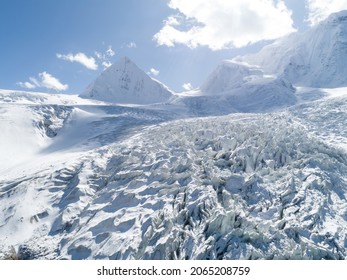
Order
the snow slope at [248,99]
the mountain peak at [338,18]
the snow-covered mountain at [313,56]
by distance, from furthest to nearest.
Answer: the mountain peak at [338,18], the snow-covered mountain at [313,56], the snow slope at [248,99]

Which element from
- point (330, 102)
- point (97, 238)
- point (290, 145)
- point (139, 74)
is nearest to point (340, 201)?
point (290, 145)

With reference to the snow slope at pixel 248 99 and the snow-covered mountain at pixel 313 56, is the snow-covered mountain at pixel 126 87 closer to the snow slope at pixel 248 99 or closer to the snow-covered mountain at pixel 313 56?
the snow slope at pixel 248 99

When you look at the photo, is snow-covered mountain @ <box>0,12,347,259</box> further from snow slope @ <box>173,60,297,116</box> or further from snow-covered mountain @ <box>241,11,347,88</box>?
snow-covered mountain @ <box>241,11,347,88</box>

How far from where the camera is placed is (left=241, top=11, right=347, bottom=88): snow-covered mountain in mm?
126125

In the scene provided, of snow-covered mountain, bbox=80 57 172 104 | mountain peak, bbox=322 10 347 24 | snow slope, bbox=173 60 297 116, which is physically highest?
mountain peak, bbox=322 10 347 24

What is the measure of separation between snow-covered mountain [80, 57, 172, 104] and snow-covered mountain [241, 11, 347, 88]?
51405mm

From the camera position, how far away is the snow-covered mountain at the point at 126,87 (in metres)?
127

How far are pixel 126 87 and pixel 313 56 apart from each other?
79.4m

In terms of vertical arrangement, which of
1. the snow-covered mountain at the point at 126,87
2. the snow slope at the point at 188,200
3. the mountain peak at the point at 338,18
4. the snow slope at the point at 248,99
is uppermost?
the mountain peak at the point at 338,18

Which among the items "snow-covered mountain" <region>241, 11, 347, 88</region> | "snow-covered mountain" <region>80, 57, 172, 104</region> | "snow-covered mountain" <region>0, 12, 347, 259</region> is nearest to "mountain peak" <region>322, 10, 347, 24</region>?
"snow-covered mountain" <region>241, 11, 347, 88</region>

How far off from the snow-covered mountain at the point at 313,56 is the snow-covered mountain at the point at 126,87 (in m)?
51.4

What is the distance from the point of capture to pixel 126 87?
134250 millimetres

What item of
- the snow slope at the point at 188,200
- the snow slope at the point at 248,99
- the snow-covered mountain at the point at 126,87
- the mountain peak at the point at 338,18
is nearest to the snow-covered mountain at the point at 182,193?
the snow slope at the point at 188,200

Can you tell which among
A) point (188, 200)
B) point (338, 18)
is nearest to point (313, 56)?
point (338, 18)
